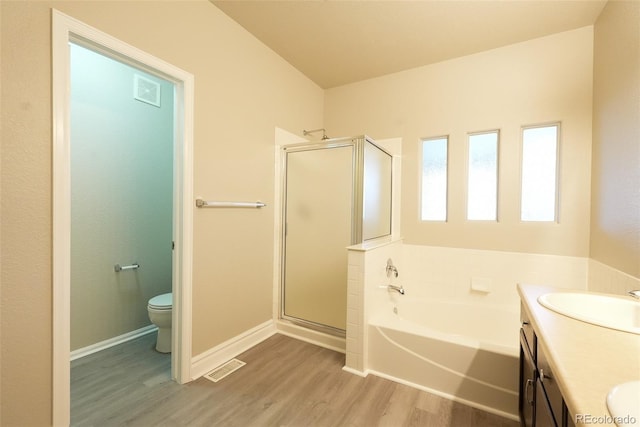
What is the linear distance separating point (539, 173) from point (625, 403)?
2.36 meters

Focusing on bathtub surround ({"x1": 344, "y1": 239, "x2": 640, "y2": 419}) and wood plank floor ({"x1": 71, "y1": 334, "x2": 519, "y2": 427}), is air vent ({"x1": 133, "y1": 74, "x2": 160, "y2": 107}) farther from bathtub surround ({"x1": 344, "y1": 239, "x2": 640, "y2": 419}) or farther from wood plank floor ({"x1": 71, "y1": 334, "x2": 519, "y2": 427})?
bathtub surround ({"x1": 344, "y1": 239, "x2": 640, "y2": 419})

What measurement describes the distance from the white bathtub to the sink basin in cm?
57

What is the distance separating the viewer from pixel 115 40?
1.49 metres

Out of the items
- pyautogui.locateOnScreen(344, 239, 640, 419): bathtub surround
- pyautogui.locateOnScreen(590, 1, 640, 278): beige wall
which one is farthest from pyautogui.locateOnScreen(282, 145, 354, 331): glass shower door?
pyautogui.locateOnScreen(590, 1, 640, 278): beige wall

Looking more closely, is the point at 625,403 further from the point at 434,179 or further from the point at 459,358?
the point at 434,179

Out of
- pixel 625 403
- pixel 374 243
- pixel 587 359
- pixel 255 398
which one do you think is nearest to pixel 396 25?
pixel 374 243

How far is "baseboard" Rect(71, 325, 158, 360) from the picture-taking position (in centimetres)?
213

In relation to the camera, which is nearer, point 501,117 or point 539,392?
point 539,392

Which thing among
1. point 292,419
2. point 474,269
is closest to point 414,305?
point 474,269

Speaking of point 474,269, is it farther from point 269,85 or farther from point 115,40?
point 115,40

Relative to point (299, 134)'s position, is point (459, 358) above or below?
below

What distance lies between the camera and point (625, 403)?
21.3 inches

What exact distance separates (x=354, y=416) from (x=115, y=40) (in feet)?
8.06

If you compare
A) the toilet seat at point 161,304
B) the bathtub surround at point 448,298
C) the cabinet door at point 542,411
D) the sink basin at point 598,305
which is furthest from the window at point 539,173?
the toilet seat at point 161,304
